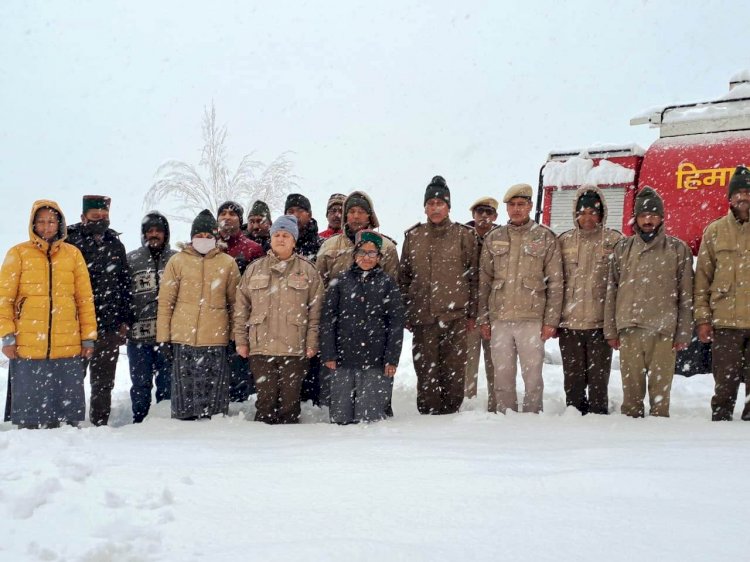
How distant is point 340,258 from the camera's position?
5.46 meters

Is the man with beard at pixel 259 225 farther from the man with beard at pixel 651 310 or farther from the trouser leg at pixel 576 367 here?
the man with beard at pixel 651 310

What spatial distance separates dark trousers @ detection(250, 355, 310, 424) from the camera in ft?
16.2

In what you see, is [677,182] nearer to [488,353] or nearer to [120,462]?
[488,353]

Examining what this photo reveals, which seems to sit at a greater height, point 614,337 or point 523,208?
point 523,208

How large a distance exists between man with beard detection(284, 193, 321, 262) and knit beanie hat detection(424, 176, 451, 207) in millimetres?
1474

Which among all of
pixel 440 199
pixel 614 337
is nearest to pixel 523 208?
pixel 440 199

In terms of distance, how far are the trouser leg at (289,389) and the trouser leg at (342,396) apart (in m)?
0.31

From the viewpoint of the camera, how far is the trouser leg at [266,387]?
16.2 feet

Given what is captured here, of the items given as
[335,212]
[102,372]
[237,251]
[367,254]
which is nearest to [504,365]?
[367,254]

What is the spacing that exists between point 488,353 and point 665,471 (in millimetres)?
3074

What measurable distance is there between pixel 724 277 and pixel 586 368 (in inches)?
48.1

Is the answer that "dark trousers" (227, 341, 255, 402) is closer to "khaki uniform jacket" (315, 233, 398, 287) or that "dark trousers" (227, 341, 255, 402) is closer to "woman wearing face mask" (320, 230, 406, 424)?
"khaki uniform jacket" (315, 233, 398, 287)

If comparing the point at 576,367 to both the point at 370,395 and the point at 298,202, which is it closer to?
the point at 370,395

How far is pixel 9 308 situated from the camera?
4.64 meters
